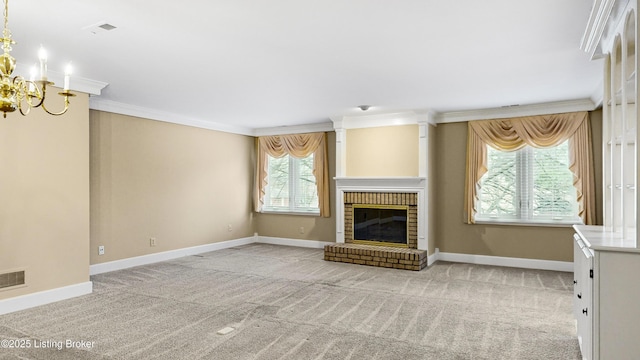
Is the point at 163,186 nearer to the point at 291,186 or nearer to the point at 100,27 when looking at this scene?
the point at 291,186

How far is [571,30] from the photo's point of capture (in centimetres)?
312

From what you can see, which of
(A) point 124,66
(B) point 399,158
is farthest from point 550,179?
(A) point 124,66

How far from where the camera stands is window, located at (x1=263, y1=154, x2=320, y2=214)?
26.6 ft

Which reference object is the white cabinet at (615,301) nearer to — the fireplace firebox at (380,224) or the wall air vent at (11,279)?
the fireplace firebox at (380,224)

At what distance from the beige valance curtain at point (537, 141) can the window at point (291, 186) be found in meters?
3.09

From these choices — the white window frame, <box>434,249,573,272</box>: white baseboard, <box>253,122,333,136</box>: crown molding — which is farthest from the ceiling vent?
the white window frame

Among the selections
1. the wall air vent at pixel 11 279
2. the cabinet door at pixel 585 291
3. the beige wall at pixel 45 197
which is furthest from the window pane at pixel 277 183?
the cabinet door at pixel 585 291

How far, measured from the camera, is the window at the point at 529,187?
5926 millimetres

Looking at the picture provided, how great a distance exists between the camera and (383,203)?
262 inches

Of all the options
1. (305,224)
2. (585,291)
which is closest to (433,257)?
(305,224)

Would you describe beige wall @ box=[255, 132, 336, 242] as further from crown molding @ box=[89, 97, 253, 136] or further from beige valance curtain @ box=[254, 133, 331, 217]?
crown molding @ box=[89, 97, 253, 136]

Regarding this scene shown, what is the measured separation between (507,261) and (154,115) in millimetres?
6282

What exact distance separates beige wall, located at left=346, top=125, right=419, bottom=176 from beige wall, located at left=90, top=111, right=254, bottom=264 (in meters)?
2.62

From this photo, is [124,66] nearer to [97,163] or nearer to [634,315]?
[97,163]
